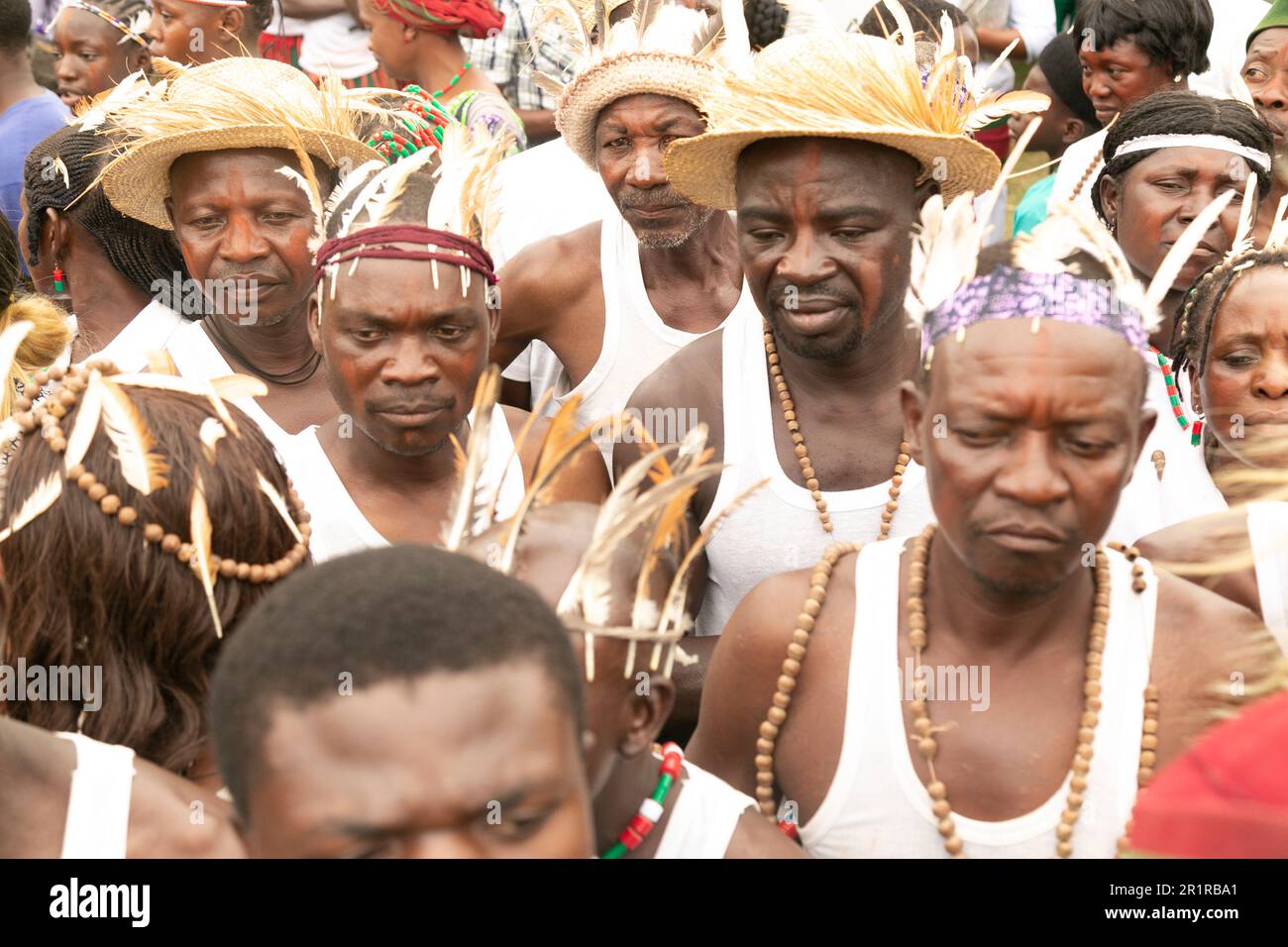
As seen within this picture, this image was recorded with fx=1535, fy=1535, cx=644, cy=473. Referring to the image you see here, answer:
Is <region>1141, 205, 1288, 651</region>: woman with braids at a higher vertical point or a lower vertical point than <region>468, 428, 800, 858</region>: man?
higher

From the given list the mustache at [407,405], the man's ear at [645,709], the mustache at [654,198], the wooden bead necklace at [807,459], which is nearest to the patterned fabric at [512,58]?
the mustache at [654,198]

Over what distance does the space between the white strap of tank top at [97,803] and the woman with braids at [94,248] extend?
2426 millimetres

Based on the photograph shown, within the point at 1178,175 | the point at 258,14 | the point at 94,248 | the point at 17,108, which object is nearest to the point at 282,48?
the point at 258,14

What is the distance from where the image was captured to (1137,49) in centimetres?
A: 558

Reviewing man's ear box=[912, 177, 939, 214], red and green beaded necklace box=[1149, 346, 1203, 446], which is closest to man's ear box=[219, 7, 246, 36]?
man's ear box=[912, 177, 939, 214]

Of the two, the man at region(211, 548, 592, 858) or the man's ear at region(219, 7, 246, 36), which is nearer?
the man at region(211, 548, 592, 858)

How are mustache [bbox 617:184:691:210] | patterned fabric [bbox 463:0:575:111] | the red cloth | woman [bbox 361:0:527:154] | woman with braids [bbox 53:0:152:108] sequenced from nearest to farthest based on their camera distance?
the red cloth → mustache [bbox 617:184:691:210] → woman [bbox 361:0:527:154] → woman with braids [bbox 53:0:152:108] → patterned fabric [bbox 463:0:575:111]

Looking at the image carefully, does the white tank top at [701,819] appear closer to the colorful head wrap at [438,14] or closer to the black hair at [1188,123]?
the black hair at [1188,123]

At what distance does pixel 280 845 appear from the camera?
5.62 feet

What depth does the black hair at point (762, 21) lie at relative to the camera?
5.92 metres

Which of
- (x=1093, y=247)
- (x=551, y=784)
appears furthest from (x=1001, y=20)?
(x=551, y=784)

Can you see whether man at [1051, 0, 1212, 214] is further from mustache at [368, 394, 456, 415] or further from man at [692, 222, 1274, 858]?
man at [692, 222, 1274, 858]

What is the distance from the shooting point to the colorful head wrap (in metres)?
5.77

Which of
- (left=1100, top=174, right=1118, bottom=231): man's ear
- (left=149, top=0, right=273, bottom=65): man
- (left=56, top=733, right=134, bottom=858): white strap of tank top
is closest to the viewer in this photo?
(left=56, top=733, right=134, bottom=858): white strap of tank top
